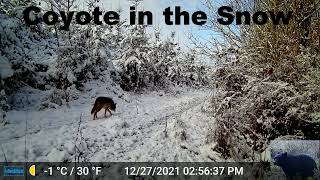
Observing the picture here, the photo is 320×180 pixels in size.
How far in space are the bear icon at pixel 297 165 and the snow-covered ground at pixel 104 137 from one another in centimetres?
161

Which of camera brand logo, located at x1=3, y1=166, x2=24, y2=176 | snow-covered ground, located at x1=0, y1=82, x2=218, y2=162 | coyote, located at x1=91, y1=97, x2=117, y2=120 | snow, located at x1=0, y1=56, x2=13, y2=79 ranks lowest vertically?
snow-covered ground, located at x1=0, y1=82, x2=218, y2=162

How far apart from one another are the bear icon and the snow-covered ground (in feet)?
5.28

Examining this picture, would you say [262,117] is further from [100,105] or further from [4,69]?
[4,69]

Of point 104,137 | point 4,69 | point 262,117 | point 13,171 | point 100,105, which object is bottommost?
point 104,137

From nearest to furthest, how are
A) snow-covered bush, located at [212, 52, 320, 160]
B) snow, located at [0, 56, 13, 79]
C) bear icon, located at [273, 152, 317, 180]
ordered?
bear icon, located at [273, 152, 317, 180] → snow-covered bush, located at [212, 52, 320, 160] → snow, located at [0, 56, 13, 79]

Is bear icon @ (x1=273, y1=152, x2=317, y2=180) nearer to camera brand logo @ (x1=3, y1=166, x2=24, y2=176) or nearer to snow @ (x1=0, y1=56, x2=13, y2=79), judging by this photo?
camera brand logo @ (x1=3, y1=166, x2=24, y2=176)

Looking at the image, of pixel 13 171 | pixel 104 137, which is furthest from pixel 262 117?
pixel 13 171

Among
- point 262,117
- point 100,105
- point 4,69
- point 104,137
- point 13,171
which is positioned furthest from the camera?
point 100,105

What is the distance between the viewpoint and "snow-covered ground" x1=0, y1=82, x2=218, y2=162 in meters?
5.81

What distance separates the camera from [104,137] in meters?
7.08

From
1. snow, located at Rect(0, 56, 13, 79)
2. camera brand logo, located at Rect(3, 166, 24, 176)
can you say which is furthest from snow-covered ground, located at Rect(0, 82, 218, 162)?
snow, located at Rect(0, 56, 13, 79)

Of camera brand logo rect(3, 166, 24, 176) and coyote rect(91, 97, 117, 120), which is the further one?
coyote rect(91, 97, 117, 120)

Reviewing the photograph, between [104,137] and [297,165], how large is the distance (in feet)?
13.6

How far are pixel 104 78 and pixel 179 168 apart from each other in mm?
11479
